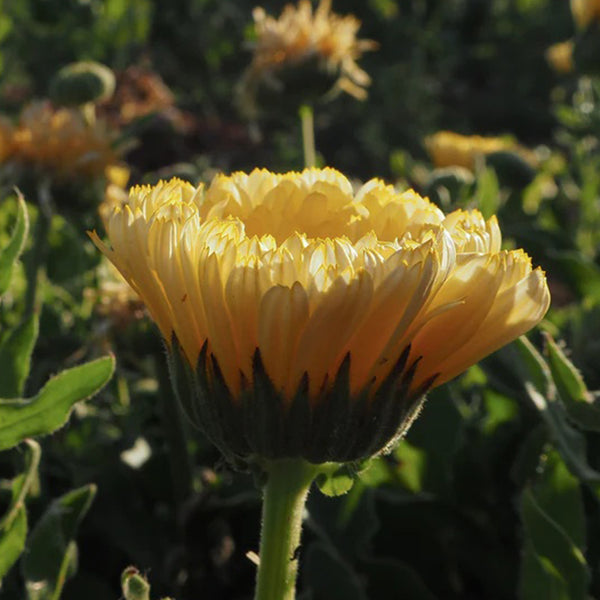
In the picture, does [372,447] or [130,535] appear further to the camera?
[130,535]

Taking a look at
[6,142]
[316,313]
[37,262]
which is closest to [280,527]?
[316,313]

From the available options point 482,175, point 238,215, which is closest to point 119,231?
point 238,215

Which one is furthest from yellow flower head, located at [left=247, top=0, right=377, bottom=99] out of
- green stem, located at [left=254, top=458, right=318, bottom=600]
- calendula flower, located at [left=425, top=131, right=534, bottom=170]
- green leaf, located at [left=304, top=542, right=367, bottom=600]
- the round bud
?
green stem, located at [left=254, top=458, right=318, bottom=600]

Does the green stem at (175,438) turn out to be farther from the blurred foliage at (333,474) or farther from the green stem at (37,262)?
the green stem at (37,262)

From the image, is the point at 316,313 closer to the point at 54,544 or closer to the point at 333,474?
the point at 333,474

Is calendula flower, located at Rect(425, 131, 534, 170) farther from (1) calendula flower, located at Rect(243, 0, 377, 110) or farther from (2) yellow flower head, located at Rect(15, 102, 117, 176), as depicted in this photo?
(2) yellow flower head, located at Rect(15, 102, 117, 176)

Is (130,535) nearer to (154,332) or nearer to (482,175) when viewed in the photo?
(154,332)
